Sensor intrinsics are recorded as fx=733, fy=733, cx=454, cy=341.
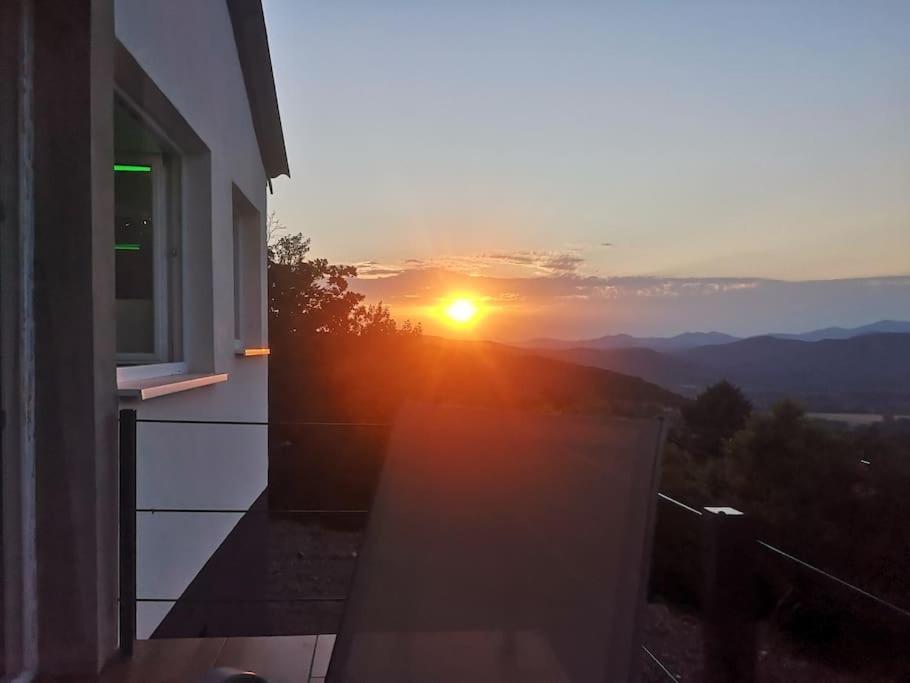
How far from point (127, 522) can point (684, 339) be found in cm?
466

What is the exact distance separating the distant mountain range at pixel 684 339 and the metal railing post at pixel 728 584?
3803 millimetres

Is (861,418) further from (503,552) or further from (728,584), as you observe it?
(503,552)

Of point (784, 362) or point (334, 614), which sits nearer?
point (334, 614)

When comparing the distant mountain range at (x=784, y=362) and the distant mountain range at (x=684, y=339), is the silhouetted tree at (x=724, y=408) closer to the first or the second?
the distant mountain range at (x=784, y=362)

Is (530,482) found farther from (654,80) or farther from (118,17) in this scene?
(654,80)

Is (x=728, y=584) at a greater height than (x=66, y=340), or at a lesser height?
lesser

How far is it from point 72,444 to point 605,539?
1.60 m

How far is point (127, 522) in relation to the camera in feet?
7.29

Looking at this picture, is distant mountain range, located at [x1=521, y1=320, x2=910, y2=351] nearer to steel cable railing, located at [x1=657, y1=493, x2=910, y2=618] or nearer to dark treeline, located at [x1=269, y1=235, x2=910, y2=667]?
dark treeline, located at [x1=269, y1=235, x2=910, y2=667]

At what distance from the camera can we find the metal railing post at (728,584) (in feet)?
5.55

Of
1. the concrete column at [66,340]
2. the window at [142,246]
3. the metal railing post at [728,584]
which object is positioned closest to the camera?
the metal railing post at [728,584]

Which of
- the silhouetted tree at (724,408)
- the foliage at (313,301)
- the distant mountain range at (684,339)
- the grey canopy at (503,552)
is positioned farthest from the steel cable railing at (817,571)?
the foliage at (313,301)

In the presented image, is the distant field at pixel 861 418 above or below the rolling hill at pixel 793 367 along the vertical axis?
below

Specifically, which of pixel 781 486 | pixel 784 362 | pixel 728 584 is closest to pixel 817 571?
pixel 728 584
